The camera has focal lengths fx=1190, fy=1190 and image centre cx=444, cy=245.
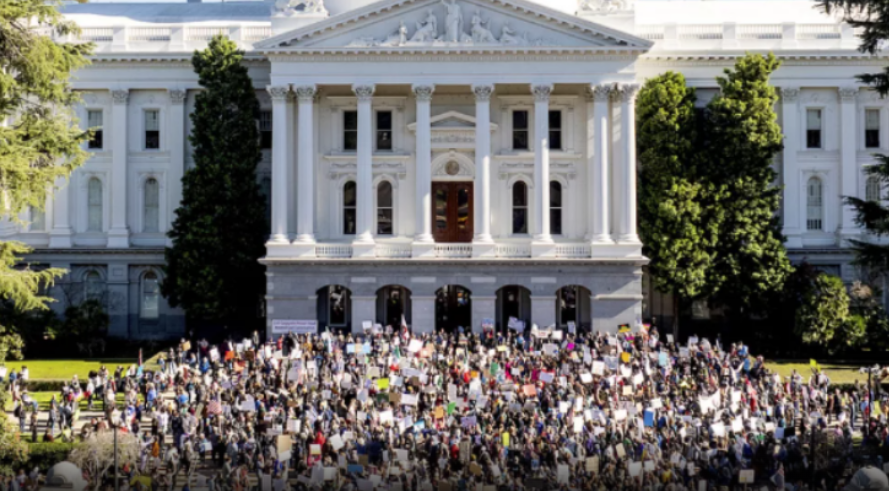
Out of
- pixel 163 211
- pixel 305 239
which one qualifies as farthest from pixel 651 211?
pixel 163 211

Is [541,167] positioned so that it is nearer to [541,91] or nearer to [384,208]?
[541,91]

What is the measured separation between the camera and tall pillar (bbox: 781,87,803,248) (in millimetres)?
62656

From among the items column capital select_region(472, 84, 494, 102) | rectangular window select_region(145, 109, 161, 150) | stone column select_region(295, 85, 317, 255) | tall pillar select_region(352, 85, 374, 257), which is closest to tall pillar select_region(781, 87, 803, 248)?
column capital select_region(472, 84, 494, 102)

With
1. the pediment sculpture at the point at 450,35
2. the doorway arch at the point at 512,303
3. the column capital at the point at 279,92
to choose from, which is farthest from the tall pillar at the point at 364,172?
the doorway arch at the point at 512,303

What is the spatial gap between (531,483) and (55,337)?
3455 cm

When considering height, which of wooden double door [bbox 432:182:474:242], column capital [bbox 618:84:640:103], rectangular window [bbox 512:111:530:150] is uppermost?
column capital [bbox 618:84:640:103]

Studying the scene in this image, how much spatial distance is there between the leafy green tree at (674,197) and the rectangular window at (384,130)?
12.7 meters

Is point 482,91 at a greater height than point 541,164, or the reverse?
point 482,91

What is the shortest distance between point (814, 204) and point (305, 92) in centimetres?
2781

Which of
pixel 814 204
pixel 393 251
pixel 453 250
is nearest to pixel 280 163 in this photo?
pixel 393 251

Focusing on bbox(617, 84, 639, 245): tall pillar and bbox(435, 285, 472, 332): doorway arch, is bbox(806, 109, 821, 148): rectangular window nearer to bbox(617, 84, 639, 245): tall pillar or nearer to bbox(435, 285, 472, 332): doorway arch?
bbox(617, 84, 639, 245): tall pillar

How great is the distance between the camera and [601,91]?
5750cm

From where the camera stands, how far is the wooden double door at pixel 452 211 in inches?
2384

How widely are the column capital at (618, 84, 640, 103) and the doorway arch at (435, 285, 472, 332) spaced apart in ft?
40.1
